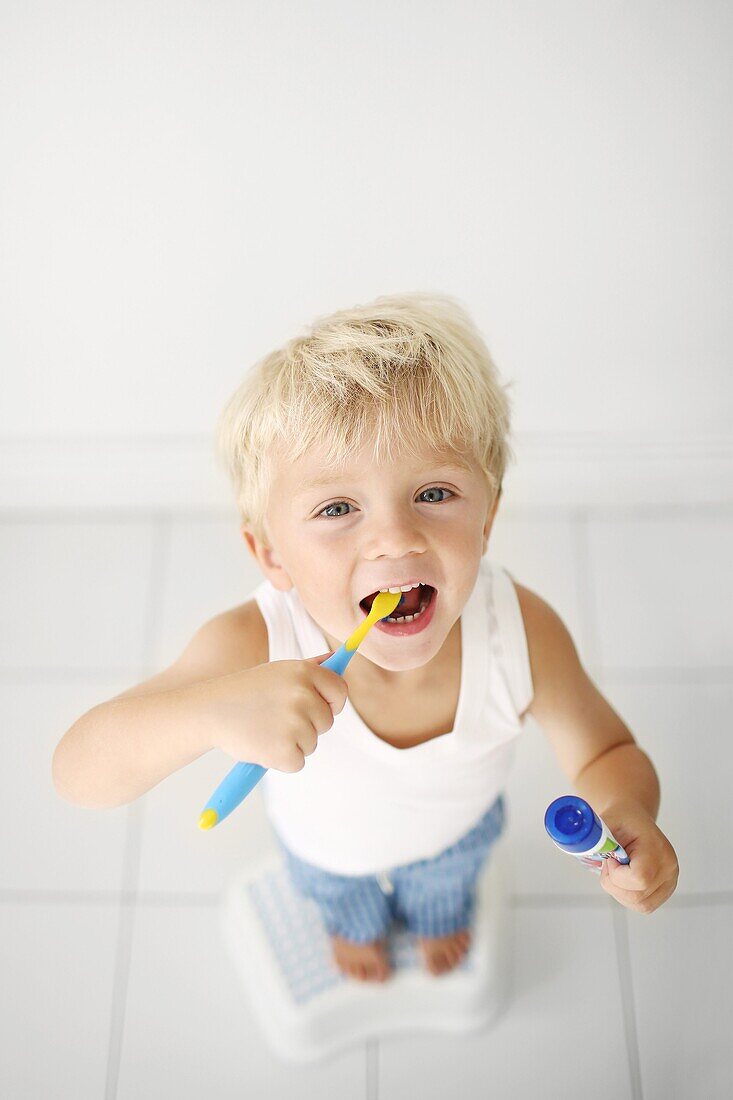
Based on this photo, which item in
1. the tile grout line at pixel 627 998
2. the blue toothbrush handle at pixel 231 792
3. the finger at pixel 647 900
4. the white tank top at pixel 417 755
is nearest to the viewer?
the blue toothbrush handle at pixel 231 792

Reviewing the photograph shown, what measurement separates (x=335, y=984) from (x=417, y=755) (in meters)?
0.35

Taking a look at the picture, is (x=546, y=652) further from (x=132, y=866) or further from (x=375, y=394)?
(x=132, y=866)

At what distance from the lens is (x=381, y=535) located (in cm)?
69

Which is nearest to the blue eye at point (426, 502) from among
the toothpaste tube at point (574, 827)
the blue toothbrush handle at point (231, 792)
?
the blue toothbrush handle at point (231, 792)

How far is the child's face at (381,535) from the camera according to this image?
2.29 feet

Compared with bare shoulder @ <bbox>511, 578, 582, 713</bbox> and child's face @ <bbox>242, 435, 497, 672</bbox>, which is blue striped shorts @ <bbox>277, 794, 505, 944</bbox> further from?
child's face @ <bbox>242, 435, 497, 672</bbox>

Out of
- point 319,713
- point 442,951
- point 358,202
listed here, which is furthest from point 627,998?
point 358,202

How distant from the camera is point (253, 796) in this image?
1214mm

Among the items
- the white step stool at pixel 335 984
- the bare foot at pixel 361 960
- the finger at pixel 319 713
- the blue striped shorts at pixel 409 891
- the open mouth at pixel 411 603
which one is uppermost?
the open mouth at pixel 411 603

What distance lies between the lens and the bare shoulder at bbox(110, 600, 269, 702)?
0.79 metres

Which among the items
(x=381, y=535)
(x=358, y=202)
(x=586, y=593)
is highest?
(x=358, y=202)

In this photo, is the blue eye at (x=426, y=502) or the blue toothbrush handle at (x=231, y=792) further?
the blue eye at (x=426, y=502)

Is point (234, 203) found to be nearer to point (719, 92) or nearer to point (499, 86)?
point (499, 86)

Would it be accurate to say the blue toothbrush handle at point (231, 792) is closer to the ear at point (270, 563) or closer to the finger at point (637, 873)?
the ear at point (270, 563)
